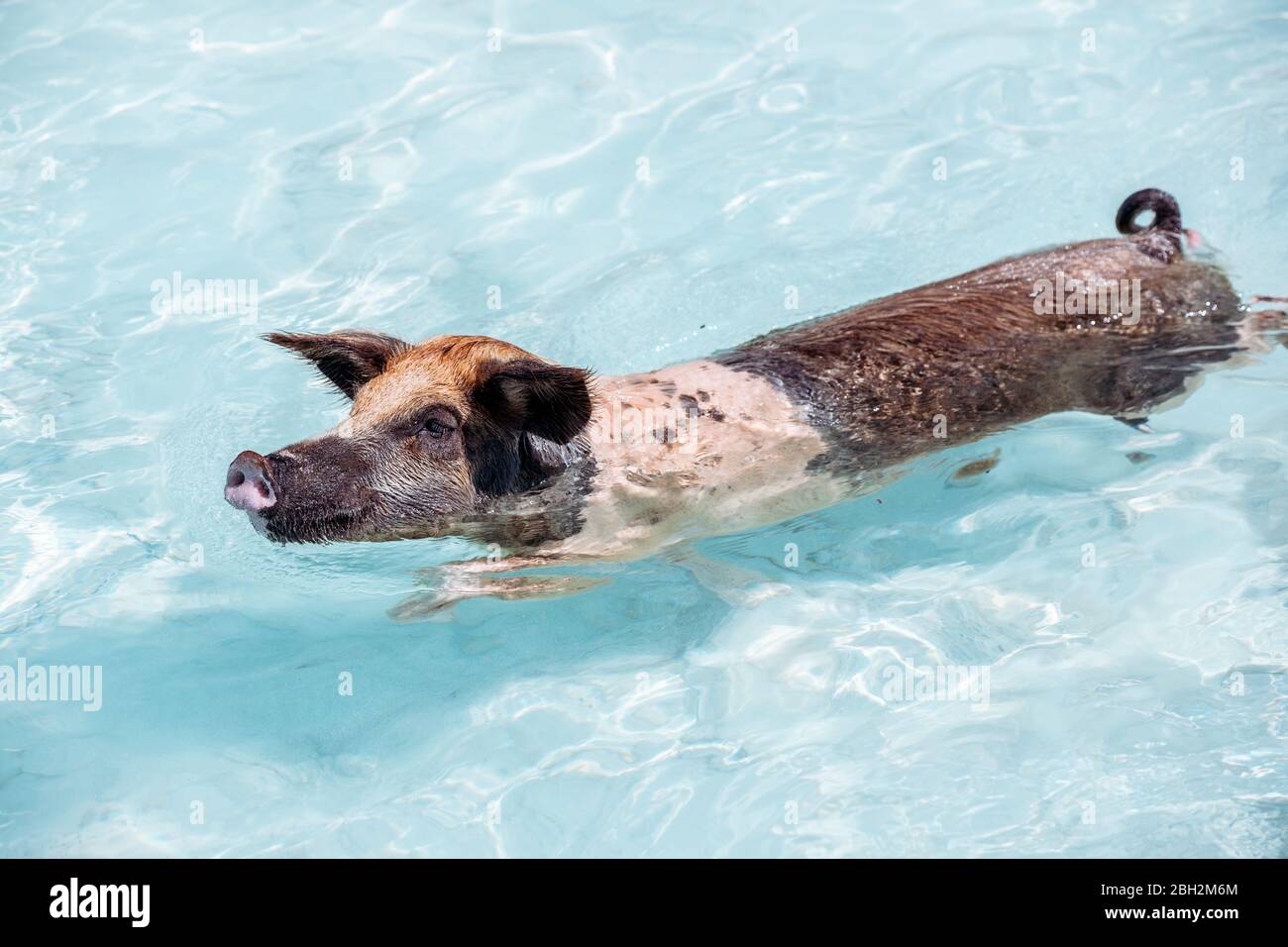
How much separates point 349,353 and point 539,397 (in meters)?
0.99

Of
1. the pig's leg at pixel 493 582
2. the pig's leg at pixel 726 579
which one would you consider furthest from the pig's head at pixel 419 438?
the pig's leg at pixel 726 579

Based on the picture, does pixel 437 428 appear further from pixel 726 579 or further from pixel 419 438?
pixel 726 579

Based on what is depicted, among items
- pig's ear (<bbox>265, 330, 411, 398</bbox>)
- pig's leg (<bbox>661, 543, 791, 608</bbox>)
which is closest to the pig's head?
pig's ear (<bbox>265, 330, 411, 398</bbox>)

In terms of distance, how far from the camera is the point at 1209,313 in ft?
24.3

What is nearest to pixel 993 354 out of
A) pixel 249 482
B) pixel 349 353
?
pixel 349 353

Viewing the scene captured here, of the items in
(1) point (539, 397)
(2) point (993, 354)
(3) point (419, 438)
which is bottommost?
(3) point (419, 438)

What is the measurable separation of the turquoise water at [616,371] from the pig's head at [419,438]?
2.28ft

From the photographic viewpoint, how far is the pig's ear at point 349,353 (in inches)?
246

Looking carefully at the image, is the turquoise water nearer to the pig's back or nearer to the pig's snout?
the pig's back

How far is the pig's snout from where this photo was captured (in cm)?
553

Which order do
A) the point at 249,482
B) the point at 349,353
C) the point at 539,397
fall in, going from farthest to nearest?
the point at 349,353, the point at 539,397, the point at 249,482

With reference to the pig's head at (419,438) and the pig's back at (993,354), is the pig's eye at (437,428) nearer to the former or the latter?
the pig's head at (419,438)

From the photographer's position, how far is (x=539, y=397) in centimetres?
605
